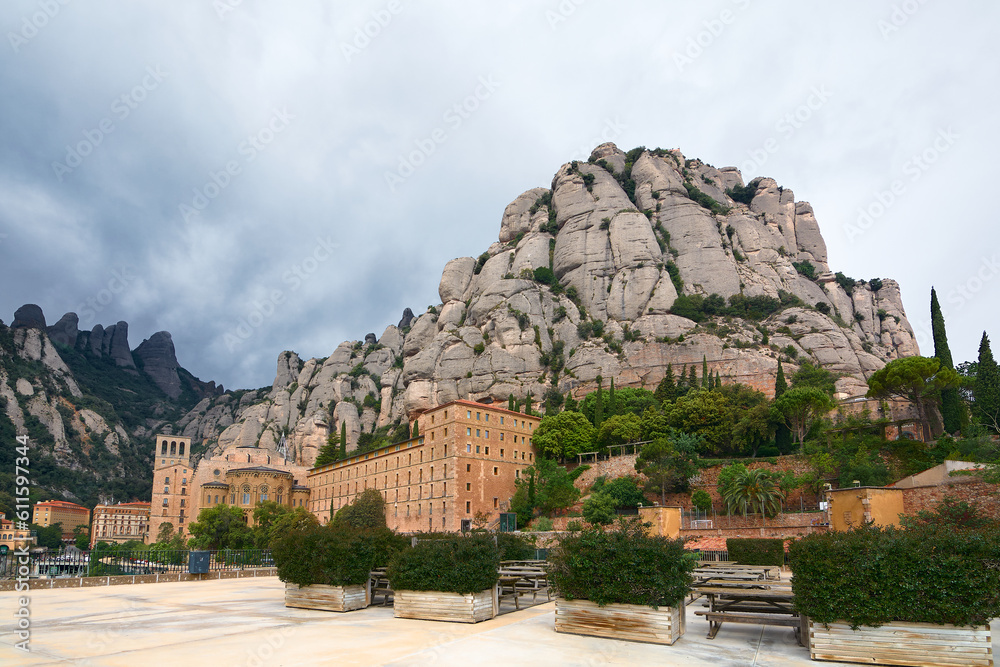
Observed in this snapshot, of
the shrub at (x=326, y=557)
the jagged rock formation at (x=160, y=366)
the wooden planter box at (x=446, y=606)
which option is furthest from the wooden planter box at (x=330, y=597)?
the jagged rock formation at (x=160, y=366)

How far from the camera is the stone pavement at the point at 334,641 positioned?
9.47 meters

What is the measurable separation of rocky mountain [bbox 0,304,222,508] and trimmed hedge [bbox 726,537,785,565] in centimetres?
11177

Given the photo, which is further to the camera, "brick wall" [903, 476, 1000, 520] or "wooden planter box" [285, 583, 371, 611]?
"brick wall" [903, 476, 1000, 520]

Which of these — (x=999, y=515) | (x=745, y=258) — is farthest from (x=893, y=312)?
(x=999, y=515)

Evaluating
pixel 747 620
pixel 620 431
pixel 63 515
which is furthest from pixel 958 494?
pixel 63 515

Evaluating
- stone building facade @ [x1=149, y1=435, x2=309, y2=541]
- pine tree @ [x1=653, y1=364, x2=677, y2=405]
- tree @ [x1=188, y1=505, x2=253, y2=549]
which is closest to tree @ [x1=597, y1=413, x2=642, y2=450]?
pine tree @ [x1=653, y1=364, x2=677, y2=405]

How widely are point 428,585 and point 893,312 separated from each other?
382 feet

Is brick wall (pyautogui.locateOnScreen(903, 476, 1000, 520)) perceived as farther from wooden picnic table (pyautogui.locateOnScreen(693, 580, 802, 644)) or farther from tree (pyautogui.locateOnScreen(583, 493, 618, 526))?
tree (pyautogui.locateOnScreen(583, 493, 618, 526))

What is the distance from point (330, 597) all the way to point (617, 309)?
267 ft

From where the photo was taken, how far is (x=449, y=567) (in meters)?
13.3

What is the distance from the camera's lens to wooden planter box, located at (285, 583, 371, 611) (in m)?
15.0

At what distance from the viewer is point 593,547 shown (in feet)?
38.3

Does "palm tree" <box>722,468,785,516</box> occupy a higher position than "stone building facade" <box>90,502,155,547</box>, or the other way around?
"palm tree" <box>722,468,785,516</box>

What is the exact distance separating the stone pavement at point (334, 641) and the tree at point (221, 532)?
5102 centimetres
